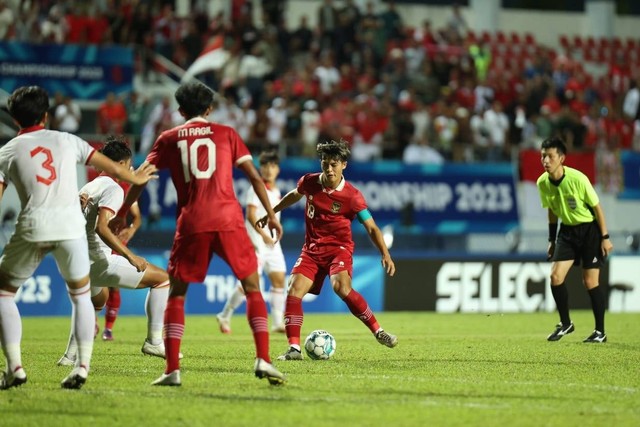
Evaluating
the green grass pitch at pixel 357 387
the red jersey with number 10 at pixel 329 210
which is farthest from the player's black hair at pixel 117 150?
the green grass pitch at pixel 357 387

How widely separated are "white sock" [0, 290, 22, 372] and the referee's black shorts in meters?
7.37

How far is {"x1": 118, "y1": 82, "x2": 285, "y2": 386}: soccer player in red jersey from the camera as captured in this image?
26.7ft

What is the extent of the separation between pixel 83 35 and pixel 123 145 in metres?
13.7

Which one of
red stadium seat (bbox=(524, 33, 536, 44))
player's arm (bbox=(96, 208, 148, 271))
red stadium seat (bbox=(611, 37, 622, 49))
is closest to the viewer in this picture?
player's arm (bbox=(96, 208, 148, 271))

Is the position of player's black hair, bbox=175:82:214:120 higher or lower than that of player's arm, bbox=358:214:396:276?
higher

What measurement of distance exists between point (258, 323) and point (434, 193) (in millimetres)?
15509

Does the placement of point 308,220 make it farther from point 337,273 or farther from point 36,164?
point 36,164

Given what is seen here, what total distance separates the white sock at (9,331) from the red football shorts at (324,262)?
11.5ft

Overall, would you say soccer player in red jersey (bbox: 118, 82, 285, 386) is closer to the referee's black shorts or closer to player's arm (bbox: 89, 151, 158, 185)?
player's arm (bbox: 89, 151, 158, 185)

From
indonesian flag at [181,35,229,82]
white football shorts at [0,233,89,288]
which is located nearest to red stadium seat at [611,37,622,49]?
indonesian flag at [181,35,229,82]

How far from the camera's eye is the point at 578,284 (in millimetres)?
21703

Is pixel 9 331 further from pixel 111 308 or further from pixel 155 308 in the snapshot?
pixel 111 308

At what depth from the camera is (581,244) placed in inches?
531

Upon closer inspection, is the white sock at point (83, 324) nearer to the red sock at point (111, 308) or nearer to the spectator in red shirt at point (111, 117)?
the red sock at point (111, 308)
